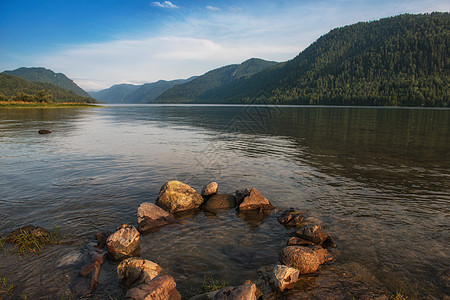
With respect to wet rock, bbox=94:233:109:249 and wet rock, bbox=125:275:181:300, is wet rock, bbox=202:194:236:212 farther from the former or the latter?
wet rock, bbox=125:275:181:300

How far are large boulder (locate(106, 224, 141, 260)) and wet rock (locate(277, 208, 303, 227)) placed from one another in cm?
773

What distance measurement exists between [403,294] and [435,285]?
1.54m

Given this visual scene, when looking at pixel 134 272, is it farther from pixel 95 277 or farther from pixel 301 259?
pixel 301 259

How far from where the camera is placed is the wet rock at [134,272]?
8.91 meters

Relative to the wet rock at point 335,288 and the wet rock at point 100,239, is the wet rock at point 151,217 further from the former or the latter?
the wet rock at point 335,288

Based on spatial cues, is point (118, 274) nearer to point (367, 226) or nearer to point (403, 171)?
point (367, 226)

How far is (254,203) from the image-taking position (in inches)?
628

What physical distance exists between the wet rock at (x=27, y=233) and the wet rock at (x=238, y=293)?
9.20m

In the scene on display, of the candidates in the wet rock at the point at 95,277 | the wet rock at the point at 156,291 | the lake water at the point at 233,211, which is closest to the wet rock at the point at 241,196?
the lake water at the point at 233,211

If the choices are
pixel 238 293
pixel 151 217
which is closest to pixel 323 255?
pixel 238 293

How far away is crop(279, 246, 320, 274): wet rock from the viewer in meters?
9.82

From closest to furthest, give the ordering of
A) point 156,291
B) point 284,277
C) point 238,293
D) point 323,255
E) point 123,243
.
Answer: point 238,293 < point 156,291 < point 284,277 < point 323,255 < point 123,243

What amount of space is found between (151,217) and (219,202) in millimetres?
4607

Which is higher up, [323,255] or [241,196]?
[241,196]
